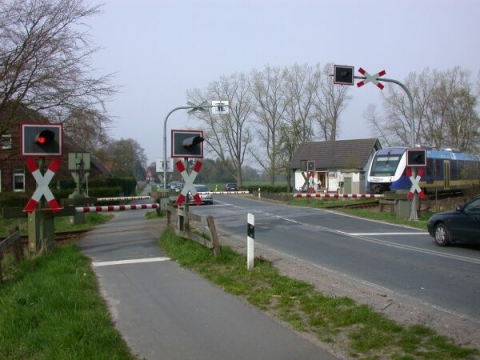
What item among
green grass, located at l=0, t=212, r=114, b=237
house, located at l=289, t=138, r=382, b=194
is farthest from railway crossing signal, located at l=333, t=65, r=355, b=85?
house, located at l=289, t=138, r=382, b=194

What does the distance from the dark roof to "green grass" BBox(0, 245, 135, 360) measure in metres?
47.7

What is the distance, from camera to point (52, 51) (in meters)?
16.5

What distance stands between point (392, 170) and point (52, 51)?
20.7 meters

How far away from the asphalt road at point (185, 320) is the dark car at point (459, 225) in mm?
7283

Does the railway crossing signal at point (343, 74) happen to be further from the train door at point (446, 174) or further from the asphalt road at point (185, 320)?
the train door at point (446, 174)

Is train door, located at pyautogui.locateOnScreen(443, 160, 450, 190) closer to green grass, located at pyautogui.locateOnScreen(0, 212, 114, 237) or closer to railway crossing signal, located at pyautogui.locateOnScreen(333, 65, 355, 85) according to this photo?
railway crossing signal, located at pyautogui.locateOnScreen(333, 65, 355, 85)

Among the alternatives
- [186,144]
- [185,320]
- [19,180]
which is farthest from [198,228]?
[19,180]

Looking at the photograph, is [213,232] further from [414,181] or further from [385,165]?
[385,165]

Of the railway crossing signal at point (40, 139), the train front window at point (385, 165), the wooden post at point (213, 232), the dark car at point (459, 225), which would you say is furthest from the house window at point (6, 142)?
the train front window at point (385, 165)

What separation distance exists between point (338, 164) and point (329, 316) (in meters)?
52.0

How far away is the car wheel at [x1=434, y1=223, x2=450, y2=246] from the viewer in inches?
510

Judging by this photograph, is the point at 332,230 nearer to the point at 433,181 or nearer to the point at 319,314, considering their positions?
the point at 319,314

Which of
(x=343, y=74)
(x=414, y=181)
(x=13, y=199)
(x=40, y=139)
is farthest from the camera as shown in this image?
(x=13, y=199)

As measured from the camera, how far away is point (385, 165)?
3080cm
